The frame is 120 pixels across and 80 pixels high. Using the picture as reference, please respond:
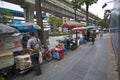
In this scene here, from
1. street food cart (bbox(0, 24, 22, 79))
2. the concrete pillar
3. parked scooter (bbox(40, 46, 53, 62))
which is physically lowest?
parked scooter (bbox(40, 46, 53, 62))

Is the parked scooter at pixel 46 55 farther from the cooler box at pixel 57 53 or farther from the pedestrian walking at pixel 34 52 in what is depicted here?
the pedestrian walking at pixel 34 52

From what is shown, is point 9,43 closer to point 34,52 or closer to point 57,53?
point 34,52

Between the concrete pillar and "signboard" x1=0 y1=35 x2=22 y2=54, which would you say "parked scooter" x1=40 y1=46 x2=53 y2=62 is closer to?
"signboard" x1=0 y1=35 x2=22 y2=54

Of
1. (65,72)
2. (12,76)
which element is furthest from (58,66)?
(12,76)

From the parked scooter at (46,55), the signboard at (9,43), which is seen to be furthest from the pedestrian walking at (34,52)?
the parked scooter at (46,55)

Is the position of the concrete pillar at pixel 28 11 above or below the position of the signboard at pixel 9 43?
above

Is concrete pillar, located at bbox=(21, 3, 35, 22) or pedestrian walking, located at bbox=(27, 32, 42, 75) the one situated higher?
concrete pillar, located at bbox=(21, 3, 35, 22)

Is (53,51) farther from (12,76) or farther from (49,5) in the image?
(49,5)

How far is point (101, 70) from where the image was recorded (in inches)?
314

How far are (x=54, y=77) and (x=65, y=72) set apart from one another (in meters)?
0.82

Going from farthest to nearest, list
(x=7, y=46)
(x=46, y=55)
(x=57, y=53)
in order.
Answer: (x=57, y=53)
(x=46, y=55)
(x=7, y=46)

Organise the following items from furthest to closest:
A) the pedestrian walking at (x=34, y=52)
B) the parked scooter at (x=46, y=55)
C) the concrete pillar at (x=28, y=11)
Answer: the concrete pillar at (x=28, y=11)
the parked scooter at (x=46, y=55)
the pedestrian walking at (x=34, y=52)

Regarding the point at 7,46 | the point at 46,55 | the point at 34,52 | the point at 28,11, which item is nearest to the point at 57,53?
the point at 46,55

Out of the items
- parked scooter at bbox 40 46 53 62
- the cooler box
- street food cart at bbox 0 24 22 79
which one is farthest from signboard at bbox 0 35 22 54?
the cooler box
